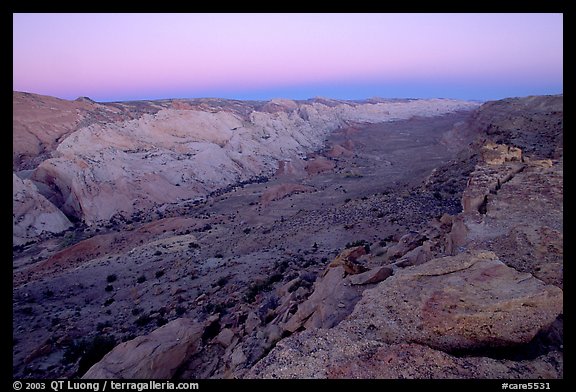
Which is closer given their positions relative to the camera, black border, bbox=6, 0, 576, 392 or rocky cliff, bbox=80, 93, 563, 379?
black border, bbox=6, 0, 576, 392

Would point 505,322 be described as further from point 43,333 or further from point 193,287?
point 43,333

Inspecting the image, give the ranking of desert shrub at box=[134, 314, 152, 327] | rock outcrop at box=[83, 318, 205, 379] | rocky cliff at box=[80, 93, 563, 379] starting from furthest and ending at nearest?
desert shrub at box=[134, 314, 152, 327] → rock outcrop at box=[83, 318, 205, 379] → rocky cliff at box=[80, 93, 563, 379]

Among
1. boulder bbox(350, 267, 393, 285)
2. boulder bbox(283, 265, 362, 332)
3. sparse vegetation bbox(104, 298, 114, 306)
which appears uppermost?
boulder bbox(350, 267, 393, 285)

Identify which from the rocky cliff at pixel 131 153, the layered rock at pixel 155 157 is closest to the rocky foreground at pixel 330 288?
the layered rock at pixel 155 157

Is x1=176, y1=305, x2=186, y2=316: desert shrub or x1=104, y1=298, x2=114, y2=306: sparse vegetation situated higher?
x1=176, y1=305, x2=186, y2=316: desert shrub

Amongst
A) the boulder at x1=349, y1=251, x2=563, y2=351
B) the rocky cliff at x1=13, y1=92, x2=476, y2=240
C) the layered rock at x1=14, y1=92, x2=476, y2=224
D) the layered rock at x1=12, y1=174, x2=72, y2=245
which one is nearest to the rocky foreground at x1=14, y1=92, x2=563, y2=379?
the boulder at x1=349, y1=251, x2=563, y2=351

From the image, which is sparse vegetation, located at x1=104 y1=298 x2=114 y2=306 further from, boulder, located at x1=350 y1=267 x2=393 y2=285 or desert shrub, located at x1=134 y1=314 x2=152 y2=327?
boulder, located at x1=350 y1=267 x2=393 y2=285
